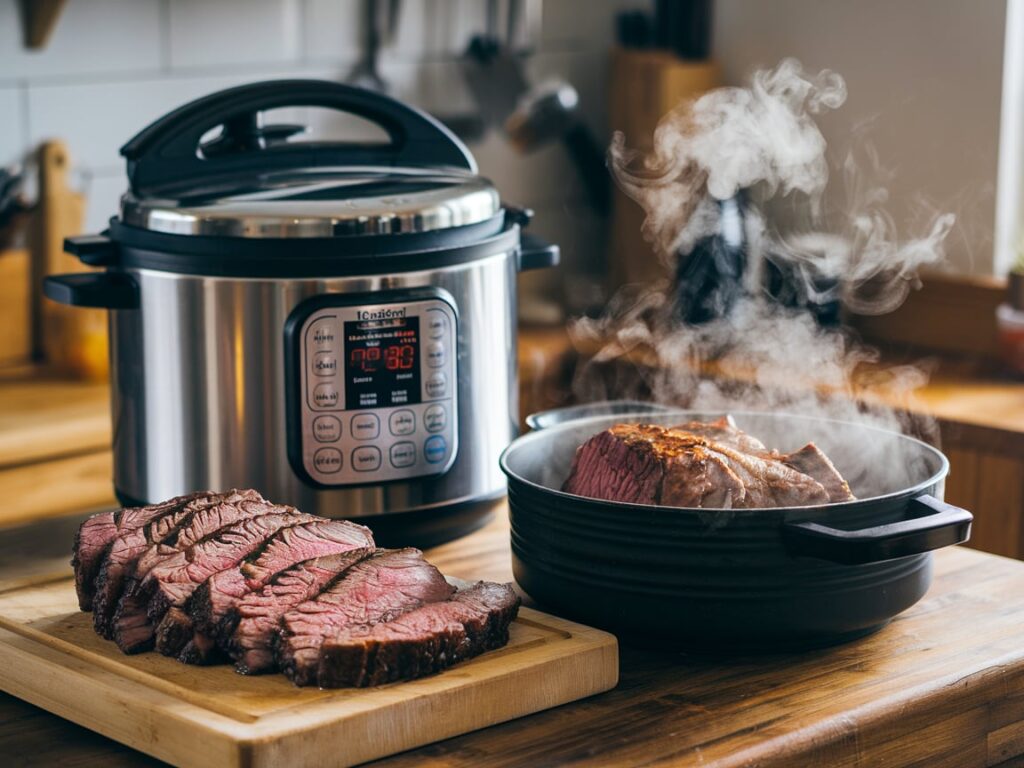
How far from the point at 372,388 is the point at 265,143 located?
33 centimetres

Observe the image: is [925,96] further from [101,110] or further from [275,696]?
[275,696]

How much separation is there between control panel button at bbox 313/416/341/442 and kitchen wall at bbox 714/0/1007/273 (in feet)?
5.73

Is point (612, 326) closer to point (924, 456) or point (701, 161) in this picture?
point (701, 161)

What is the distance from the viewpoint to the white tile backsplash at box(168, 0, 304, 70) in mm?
2578

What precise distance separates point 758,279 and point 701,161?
26cm

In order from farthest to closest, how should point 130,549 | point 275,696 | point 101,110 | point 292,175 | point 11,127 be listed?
point 101,110, point 11,127, point 292,175, point 130,549, point 275,696

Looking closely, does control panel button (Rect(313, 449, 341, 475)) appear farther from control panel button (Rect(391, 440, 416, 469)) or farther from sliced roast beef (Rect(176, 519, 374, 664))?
sliced roast beef (Rect(176, 519, 374, 664))

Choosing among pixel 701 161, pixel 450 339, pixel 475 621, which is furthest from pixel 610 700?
pixel 701 161

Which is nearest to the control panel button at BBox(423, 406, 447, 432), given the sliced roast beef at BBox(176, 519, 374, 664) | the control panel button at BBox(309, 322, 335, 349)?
the control panel button at BBox(309, 322, 335, 349)

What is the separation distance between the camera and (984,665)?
3.44ft

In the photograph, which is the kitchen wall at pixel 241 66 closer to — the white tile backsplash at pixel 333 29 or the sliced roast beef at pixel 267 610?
the white tile backsplash at pixel 333 29

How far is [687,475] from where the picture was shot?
1.06 meters

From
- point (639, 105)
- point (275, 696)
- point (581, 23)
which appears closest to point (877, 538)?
point (275, 696)

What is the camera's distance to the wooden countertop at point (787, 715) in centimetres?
92
